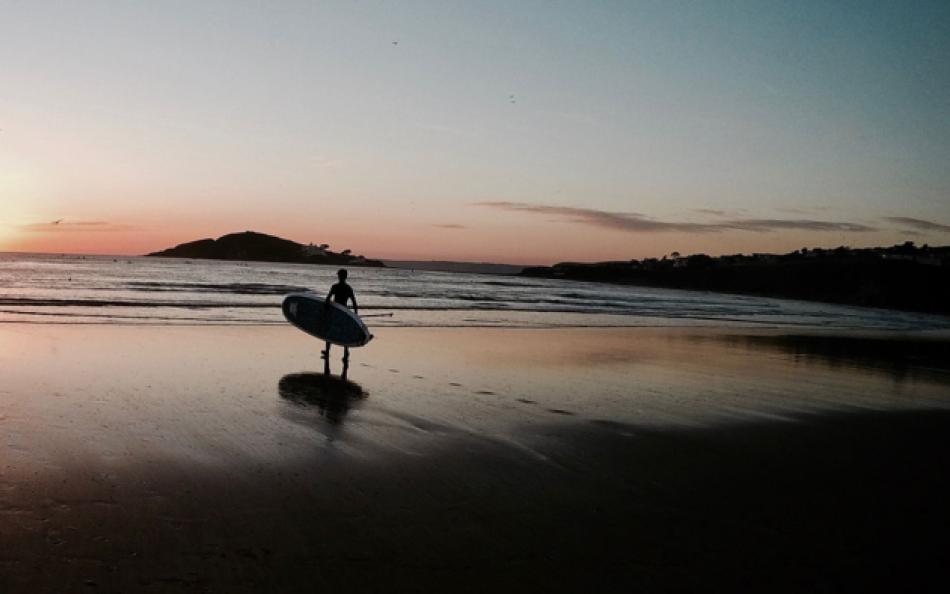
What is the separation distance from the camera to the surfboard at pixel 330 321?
51.9 ft

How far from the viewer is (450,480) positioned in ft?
23.7

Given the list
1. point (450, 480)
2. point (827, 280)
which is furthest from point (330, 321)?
point (827, 280)

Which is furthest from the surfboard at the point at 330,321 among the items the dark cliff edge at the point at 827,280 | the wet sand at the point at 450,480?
the dark cliff edge at the point at 827,280

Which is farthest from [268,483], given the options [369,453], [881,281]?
[881,281]

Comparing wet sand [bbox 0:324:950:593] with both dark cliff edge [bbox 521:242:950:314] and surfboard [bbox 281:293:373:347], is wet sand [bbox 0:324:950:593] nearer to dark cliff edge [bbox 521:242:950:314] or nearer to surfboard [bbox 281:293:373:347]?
surfboard [bbox 281:293:373:347]

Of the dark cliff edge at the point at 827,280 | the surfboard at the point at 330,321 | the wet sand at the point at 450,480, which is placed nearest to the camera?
the wet sand at the point at 450,480

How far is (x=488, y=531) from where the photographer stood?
5816 millimetres

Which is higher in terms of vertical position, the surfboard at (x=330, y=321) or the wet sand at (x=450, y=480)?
the surfboard at (x=330, y=321)

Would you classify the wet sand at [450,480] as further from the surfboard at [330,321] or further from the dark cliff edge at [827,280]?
the dark cliff edge at [827,280]

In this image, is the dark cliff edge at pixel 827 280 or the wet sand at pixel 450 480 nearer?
the wet sand at pixel 450 480

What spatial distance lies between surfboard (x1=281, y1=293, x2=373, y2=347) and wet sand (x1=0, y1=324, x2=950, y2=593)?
1.21 m

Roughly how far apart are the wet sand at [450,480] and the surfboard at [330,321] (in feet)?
3.97

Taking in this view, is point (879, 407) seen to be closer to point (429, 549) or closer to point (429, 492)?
point (429, 492)

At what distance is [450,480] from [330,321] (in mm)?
9489
